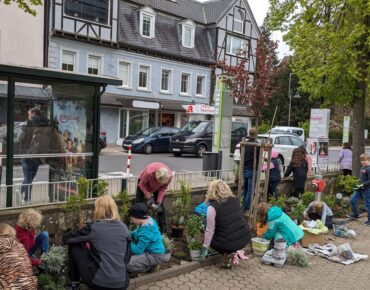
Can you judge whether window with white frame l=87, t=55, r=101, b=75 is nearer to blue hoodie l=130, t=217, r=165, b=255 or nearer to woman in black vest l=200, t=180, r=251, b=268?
woman in black vest l=200, t=180, r=251, b=268

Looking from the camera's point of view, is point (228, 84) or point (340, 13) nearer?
point (228, 84)

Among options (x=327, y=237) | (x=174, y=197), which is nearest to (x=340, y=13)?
(x=327, y=237)

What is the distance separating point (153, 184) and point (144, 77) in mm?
22474

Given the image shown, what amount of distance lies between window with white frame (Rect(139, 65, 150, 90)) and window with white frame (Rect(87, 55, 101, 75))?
3395mm

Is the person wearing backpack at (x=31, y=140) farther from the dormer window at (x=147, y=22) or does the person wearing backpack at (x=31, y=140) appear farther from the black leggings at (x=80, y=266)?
the dormer window at (x=147, y=22)

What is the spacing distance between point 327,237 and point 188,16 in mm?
25934

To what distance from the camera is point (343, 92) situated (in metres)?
12.1

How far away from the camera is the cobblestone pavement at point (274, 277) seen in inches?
215

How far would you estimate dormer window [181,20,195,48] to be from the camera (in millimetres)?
30092

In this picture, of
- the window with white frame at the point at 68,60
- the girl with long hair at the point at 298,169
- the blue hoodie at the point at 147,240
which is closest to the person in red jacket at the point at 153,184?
the blue hoodie at the point at 147,240

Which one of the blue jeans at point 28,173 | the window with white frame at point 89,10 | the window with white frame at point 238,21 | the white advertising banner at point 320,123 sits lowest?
the blue jeans at point 28,173

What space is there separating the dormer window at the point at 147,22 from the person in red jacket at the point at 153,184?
74.3 ft

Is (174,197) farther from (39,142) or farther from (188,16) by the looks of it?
(188,16)

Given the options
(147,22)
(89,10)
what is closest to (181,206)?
(89,10)
